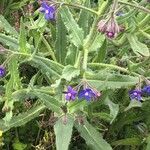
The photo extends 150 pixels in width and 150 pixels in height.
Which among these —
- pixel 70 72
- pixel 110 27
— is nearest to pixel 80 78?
pixel 70 72

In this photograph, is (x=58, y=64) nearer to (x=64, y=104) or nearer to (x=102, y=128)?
(x=64, y=104)

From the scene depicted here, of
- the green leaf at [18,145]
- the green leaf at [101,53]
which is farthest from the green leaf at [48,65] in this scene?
the green leaf at [18,145]

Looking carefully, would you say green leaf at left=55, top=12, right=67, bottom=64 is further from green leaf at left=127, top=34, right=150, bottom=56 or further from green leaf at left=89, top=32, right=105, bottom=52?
green leaf at left=127, top=34, right=150, bottom=56

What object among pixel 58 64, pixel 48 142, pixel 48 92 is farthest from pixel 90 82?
pixel 48 142

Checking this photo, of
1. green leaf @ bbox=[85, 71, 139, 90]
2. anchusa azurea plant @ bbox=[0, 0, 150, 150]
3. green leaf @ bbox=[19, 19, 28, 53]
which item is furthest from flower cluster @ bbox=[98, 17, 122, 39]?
green leaf @ bbox=[19, 19, 28, 53]

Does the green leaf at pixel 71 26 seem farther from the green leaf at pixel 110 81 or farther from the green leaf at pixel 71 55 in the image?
the green leaf at pixel 110 81
